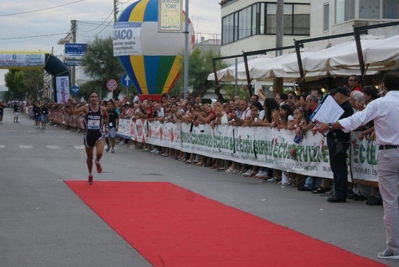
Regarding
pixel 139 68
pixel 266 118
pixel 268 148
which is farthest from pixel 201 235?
pixel 139 68

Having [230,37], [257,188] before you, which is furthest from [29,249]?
[230,37]

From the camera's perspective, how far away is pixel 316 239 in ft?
32.8

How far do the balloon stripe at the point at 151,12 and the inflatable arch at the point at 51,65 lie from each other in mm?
17359

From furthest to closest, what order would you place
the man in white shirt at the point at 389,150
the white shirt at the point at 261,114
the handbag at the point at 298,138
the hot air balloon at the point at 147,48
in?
the hot air balloon at the point at 147,48, the white shirt at the point at 261,114, the handbag at the point at 298,138, the man in white shirt at the point at 389,150

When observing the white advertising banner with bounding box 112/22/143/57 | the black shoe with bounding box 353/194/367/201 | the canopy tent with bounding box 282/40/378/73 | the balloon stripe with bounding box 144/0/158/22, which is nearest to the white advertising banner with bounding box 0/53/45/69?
the white advertising banner with bounding box 112/22/143/57

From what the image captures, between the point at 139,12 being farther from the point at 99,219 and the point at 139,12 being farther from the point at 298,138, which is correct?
the point at 99,219

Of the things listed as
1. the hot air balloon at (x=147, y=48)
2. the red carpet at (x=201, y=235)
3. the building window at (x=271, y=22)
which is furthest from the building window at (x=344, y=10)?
the red carpet at (x=201, y=235)

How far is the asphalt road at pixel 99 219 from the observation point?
28.8 ft

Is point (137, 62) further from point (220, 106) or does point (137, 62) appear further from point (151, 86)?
point (220, 106)

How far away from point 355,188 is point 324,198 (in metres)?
0.62

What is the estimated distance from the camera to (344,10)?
124ft

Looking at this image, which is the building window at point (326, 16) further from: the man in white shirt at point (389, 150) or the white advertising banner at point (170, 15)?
the man in white shirt at point (389, 150)

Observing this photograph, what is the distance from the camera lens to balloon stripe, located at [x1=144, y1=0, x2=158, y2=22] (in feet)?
155

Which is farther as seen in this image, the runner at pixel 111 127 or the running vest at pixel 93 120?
the runner at pixel 111 127
